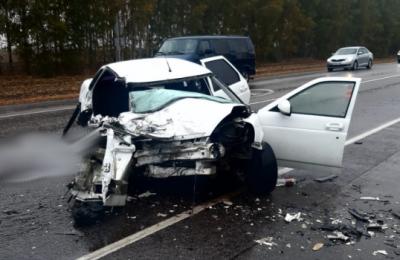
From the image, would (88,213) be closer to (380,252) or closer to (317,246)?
(317,246)

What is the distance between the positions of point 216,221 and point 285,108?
5.91ft

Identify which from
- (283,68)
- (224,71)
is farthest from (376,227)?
(283,68)

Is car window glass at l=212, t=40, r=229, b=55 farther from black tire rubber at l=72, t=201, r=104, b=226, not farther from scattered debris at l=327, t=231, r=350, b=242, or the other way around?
scattered debris at l=327, t=231, r=350, b=242

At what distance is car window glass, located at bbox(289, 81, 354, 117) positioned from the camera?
225 inches

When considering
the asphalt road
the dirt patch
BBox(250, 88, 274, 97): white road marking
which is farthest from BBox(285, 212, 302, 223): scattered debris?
the dirt patch

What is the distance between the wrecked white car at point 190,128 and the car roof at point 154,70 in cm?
1

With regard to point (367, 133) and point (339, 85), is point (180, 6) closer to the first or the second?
point (367, 133)

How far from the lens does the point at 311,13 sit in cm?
4134

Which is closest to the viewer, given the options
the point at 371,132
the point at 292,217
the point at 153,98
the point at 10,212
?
the point at 292,217

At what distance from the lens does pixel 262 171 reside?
5.32 m

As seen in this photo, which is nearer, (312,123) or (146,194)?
(146,194)

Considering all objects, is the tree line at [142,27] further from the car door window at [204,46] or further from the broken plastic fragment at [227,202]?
the broken plastic fragment at [227,202]

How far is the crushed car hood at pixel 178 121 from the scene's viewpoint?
4.77m

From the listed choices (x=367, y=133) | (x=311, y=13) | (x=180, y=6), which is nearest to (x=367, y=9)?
(x=311, y=13)
